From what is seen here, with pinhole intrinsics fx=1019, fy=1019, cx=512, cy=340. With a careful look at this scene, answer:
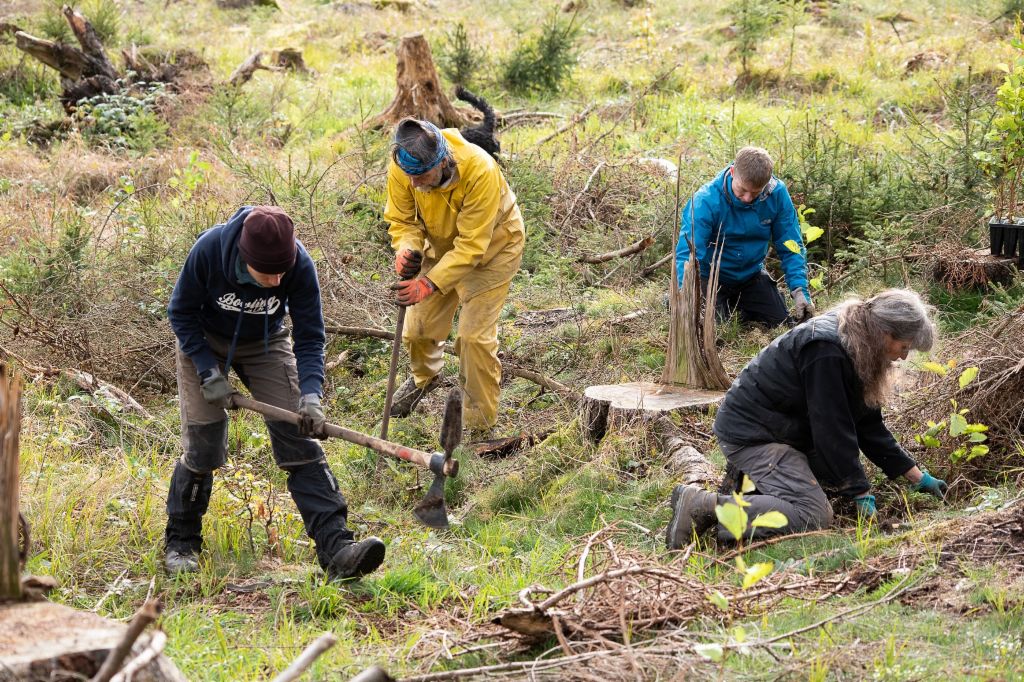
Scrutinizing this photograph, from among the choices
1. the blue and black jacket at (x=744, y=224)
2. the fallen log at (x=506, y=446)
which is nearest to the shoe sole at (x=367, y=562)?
the fallen log at (x=506, y=446)

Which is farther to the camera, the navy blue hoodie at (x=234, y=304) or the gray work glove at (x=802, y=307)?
the gray work glove at (x=802, y=307)

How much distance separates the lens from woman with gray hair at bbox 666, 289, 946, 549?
4.20m

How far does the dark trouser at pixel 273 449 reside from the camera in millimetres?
4473

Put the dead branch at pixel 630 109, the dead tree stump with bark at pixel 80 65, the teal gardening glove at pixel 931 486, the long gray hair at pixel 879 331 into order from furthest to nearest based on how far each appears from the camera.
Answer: the dead tree stump with bark at pixel 80 65 → the dead branch at pixel 630 109 → the teal gardening glove at pixel 931 486 → the long gray hair at pixel 879 331

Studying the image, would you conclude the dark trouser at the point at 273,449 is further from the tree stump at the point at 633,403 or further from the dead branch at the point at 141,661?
the dead branch at the point at 141,661

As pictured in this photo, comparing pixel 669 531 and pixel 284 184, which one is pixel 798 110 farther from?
pixel 669 531

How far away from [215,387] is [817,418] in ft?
8.40

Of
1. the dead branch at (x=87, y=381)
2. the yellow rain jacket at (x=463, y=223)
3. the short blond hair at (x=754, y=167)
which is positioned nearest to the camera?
the yellow rain jacket at (x=463, y=223)

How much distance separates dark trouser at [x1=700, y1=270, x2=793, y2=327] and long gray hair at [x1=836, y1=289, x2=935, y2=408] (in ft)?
8.54

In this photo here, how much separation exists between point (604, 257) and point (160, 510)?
485 cm

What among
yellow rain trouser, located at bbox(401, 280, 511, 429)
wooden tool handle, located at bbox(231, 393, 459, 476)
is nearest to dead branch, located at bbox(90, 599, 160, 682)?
wooden tool handle, located at bbox(231, 393, 459, 476)

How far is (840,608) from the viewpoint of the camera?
3547 millimetres

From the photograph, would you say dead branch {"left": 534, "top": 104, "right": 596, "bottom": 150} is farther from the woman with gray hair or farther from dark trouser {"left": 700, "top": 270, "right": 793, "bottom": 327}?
the woman with gray hair

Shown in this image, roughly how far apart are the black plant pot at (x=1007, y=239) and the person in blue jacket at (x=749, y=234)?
1.27 metres
